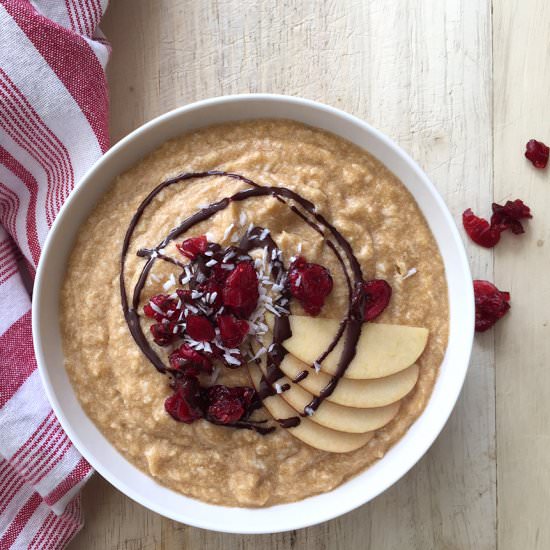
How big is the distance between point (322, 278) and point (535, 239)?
166 centimetres

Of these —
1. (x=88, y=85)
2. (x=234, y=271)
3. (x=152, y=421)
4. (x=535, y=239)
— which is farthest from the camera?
(x=535, y=239)

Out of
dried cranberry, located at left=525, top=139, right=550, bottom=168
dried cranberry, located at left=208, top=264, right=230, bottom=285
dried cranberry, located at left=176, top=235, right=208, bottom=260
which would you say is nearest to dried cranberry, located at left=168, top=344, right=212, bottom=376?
dried cranberry, located at left=208, top=264, right=230, bottom=285

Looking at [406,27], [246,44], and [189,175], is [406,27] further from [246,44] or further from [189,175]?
[189,175]

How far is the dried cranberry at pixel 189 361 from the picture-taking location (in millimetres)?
3693

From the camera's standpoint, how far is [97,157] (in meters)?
4.17

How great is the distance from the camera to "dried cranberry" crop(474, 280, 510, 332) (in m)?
4.27

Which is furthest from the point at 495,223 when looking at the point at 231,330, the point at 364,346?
the point at 231,330

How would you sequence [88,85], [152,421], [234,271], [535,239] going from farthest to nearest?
[535,239]
[88,85]
[152,421]
[234,271]

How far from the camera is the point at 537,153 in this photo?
438 cm

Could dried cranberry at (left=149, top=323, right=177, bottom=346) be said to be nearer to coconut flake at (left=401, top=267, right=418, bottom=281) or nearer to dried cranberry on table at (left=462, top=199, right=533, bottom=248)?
coconut flake at (left=401, top=267, right=418, bottom=281)

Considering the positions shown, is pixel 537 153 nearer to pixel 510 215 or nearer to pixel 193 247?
pixel 510 215

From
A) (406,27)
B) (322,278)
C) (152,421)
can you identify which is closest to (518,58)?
(406,27)

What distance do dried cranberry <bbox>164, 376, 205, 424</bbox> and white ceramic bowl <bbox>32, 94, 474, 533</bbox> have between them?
54 cm

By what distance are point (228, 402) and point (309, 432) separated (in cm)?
50
